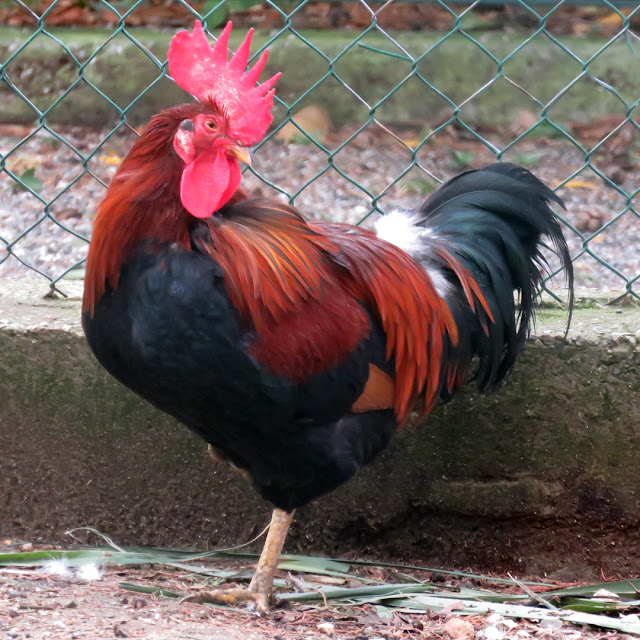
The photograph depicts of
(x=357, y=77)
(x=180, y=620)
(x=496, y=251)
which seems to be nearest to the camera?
(x=180, y=620)

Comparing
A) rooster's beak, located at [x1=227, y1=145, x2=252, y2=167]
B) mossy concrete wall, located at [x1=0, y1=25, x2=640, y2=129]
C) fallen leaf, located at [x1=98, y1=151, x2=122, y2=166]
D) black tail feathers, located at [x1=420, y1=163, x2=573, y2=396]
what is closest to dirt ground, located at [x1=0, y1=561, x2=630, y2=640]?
black tail feathers, located at [x1=420, y1=163, x2=573, y2=396]

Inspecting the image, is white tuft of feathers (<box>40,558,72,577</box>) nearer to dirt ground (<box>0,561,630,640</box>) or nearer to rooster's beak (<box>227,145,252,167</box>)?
dirt ground (<box>0,561,630,640</box>)

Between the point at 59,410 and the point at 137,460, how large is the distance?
30cm

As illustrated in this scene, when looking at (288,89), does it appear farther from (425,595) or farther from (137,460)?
(425,595)

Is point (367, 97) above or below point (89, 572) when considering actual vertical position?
above

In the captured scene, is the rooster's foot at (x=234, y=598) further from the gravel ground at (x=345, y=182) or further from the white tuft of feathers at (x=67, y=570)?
the gravel ground at (x=345, y=182)

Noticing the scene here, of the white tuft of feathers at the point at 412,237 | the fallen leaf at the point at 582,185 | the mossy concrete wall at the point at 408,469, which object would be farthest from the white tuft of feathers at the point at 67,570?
the fallen leaf at the point at 582,185

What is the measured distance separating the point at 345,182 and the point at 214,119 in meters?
3.14

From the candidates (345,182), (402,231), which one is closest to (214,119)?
(402,231)

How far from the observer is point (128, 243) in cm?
232

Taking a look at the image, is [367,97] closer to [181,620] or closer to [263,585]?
[263,585]

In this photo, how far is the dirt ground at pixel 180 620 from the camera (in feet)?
7.88

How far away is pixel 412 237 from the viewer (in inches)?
113

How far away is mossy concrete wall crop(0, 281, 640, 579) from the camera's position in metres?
2.99
